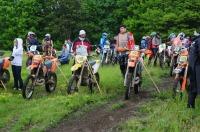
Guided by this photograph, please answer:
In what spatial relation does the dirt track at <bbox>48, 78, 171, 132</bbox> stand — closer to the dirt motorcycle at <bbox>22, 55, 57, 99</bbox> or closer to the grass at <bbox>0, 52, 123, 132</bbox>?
the grass at <bbox>0, 52, 123, 132</bbox>

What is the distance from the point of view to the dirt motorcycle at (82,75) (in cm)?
991

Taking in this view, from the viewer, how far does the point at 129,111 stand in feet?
25.9

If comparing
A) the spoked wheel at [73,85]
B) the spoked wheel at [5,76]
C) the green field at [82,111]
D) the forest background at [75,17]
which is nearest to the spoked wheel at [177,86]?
the green field at [82,111]

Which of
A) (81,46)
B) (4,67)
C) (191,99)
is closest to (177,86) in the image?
(191,99)

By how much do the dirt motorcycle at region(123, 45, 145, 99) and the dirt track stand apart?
2.23ft

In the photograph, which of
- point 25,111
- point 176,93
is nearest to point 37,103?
point 25,111

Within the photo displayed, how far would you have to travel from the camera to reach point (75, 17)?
46531 mm

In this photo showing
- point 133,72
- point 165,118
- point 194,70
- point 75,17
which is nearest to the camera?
point 165,118

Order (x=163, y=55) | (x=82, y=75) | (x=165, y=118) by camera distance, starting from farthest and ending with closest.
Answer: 1. (x=163, y=55)
2. (x=82, y=75)
3. (x=165, y=118)

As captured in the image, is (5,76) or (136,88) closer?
(136,88)

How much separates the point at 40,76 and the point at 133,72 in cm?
282

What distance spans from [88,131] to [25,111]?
223 centimetres

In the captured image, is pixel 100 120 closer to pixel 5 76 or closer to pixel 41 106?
pixel 41 106

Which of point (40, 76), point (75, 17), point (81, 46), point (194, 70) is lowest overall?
point (40, 76)
